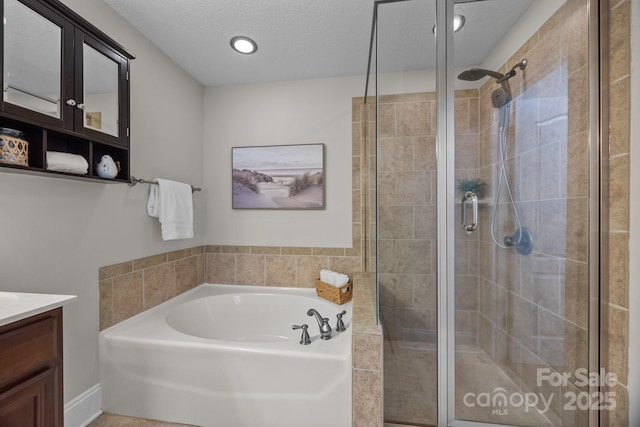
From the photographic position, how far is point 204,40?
199 centimetres

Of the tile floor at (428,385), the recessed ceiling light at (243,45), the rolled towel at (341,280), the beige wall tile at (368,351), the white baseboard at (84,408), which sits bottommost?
the white baseboard at (84,408)

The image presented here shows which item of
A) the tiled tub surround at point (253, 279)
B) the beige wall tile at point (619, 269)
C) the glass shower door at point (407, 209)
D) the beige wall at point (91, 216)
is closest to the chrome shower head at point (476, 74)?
the glass shower door at point (407, 209)

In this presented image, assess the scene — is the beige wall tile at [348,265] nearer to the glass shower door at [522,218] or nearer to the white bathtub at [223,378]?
the white bathtub at [223,378]

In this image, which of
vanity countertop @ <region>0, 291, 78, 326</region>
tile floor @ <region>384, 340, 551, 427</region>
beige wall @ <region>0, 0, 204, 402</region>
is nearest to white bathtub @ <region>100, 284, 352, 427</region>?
beige wall @ <region>0, 0, 204, 402</region>

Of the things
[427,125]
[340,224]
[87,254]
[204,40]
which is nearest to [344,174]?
[340,224]

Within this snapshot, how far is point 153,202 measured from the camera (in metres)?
2.01

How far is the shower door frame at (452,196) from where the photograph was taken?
119cm

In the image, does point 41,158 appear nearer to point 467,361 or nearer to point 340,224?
point 340,224

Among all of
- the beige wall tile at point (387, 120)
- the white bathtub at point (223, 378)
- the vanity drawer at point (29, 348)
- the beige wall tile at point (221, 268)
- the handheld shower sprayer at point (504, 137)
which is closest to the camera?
the vanity drawer at point (29, 348)

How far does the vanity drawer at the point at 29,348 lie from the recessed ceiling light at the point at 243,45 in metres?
1.90

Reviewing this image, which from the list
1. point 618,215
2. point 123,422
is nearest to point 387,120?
point 618,215

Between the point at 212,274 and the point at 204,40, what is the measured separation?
1.96 meters

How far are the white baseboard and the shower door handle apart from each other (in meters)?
2.20

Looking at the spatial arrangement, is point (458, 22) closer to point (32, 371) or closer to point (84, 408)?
point (32, 371)
